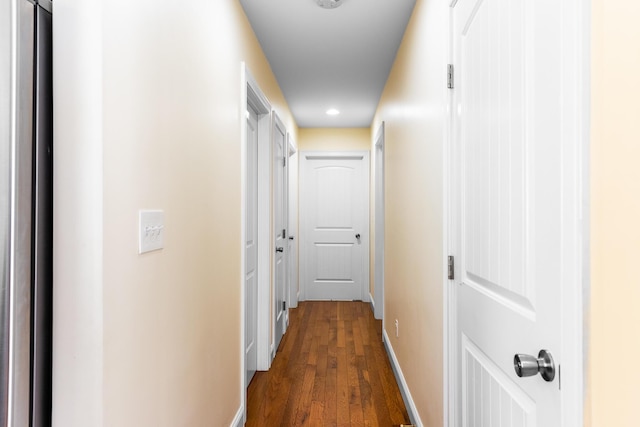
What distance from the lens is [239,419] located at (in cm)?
211

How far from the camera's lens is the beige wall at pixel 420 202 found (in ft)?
5.39

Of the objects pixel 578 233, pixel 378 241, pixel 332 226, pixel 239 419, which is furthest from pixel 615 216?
pixel 332 226

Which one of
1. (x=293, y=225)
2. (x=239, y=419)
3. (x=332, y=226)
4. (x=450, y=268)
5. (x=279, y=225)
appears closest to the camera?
(x=450, y=268)

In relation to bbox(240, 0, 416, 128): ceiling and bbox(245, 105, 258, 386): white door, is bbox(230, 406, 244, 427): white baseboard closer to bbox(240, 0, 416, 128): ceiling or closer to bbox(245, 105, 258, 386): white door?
bbox(245, 105, 258, 386): white door

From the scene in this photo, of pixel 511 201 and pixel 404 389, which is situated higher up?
pixel 511 201

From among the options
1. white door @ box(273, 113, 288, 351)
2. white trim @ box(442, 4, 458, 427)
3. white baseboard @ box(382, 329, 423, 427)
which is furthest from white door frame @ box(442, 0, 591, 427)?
white door @ box(273, 113, 288, 351)

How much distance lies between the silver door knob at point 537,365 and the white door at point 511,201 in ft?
0.06

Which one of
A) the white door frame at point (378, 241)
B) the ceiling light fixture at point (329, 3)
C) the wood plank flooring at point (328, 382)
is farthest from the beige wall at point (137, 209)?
the white door frame at point (378, 241)

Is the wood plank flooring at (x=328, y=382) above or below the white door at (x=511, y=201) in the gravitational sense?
below

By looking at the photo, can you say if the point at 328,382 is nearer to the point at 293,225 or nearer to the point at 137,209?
the point at 137,209

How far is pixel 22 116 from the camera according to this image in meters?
0.83

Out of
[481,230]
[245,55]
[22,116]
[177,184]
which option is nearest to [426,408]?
[481,230]

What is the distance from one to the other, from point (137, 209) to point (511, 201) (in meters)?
1.02

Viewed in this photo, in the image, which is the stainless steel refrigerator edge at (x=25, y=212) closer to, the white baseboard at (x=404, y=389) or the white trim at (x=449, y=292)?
the white trim at (x=449, y=292)
